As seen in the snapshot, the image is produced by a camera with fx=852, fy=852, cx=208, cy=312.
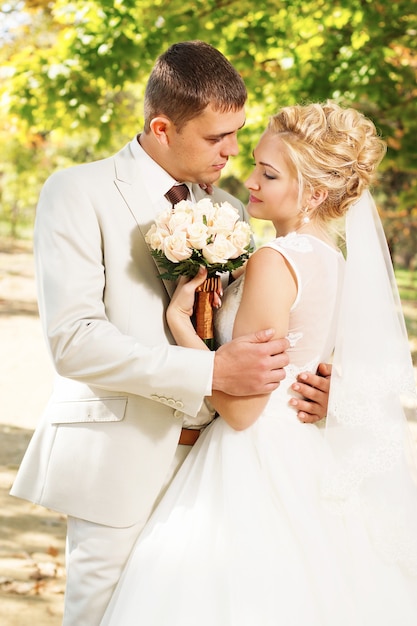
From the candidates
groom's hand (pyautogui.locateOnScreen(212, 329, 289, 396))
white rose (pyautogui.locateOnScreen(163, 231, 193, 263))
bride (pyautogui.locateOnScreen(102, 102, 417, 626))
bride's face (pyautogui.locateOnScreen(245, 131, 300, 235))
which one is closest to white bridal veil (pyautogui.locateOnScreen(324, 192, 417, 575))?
bride (pyautogui.locateOnScreen(102, 102, 417, 626))

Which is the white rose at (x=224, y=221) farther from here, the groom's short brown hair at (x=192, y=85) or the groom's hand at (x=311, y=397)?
the groom's hand at (x=311, y=397)

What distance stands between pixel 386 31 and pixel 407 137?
137 cm

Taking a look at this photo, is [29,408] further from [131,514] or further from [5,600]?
[131,514]

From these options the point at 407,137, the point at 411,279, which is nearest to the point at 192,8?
the point at 407,137

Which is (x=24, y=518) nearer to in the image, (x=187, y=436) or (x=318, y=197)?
(x=187, y=436)

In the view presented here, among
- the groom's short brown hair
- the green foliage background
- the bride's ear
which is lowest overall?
the green foliage background

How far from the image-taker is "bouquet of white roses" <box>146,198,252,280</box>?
286 cm

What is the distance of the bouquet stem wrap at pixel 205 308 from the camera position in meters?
3.04

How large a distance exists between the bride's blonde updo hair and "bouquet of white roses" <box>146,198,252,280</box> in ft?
1.34

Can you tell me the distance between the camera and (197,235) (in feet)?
9.37

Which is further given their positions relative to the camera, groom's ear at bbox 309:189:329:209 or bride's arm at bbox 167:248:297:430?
groom's ear at bbox 309:189:329:209

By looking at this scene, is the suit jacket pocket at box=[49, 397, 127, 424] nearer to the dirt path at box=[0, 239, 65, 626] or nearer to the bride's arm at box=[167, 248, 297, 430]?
the bride's arm at box=[167, 248, 297, 430]

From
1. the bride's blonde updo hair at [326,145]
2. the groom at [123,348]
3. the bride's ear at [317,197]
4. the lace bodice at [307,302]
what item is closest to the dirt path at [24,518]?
the groom at [123,348]

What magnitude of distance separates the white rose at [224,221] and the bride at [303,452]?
17cm
